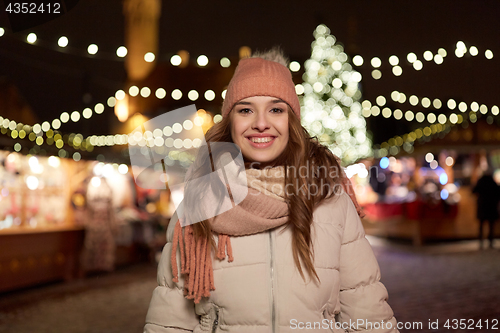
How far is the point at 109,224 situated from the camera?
864 centimetres

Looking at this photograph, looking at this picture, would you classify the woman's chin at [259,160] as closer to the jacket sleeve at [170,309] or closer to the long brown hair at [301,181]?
the long brown hair at [301,181]

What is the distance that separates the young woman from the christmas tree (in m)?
13.0

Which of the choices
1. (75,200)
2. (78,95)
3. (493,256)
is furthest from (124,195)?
(493,256)

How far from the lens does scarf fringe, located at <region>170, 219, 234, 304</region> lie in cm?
162

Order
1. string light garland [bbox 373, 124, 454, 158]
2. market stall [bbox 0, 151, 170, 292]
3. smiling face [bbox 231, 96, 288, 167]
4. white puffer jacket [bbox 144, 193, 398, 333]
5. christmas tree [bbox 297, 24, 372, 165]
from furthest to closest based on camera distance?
christmas tree [bbox 297, 24, 372, 165], string light garland [bbox 373, 124, 454, 158], market stall [bbox 0, 151, 170, 292], smiling face [bbox 231, 96, 288, 167], white puffer jacket [bbox 144, 193, 398, 333]

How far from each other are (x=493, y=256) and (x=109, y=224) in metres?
8.19

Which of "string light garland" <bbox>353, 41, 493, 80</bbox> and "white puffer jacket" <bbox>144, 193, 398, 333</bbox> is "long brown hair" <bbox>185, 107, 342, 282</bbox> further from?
"string light garland" <bbox>353, 41, 493, 80</bbox>

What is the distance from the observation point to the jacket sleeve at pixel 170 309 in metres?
1.71

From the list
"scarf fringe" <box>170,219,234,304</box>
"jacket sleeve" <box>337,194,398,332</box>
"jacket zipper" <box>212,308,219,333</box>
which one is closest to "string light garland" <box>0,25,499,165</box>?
"jacket sleeve" <box>337,194,398,332</box>

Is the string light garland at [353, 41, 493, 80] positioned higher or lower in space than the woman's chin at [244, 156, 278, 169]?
higher

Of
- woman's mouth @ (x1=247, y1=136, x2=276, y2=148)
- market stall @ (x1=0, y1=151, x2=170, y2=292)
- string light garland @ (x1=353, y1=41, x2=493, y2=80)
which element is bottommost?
market stall @ (x1=0, y1=151, x2=170, y2=292)

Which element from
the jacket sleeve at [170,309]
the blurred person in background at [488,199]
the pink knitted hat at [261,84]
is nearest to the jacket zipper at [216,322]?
the jacket sleeve at [170,309]

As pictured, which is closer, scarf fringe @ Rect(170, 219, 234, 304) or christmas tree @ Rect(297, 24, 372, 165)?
scarf fringe @ Rect(170, 219, 234, 304)

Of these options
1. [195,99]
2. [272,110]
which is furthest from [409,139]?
[272,110]
